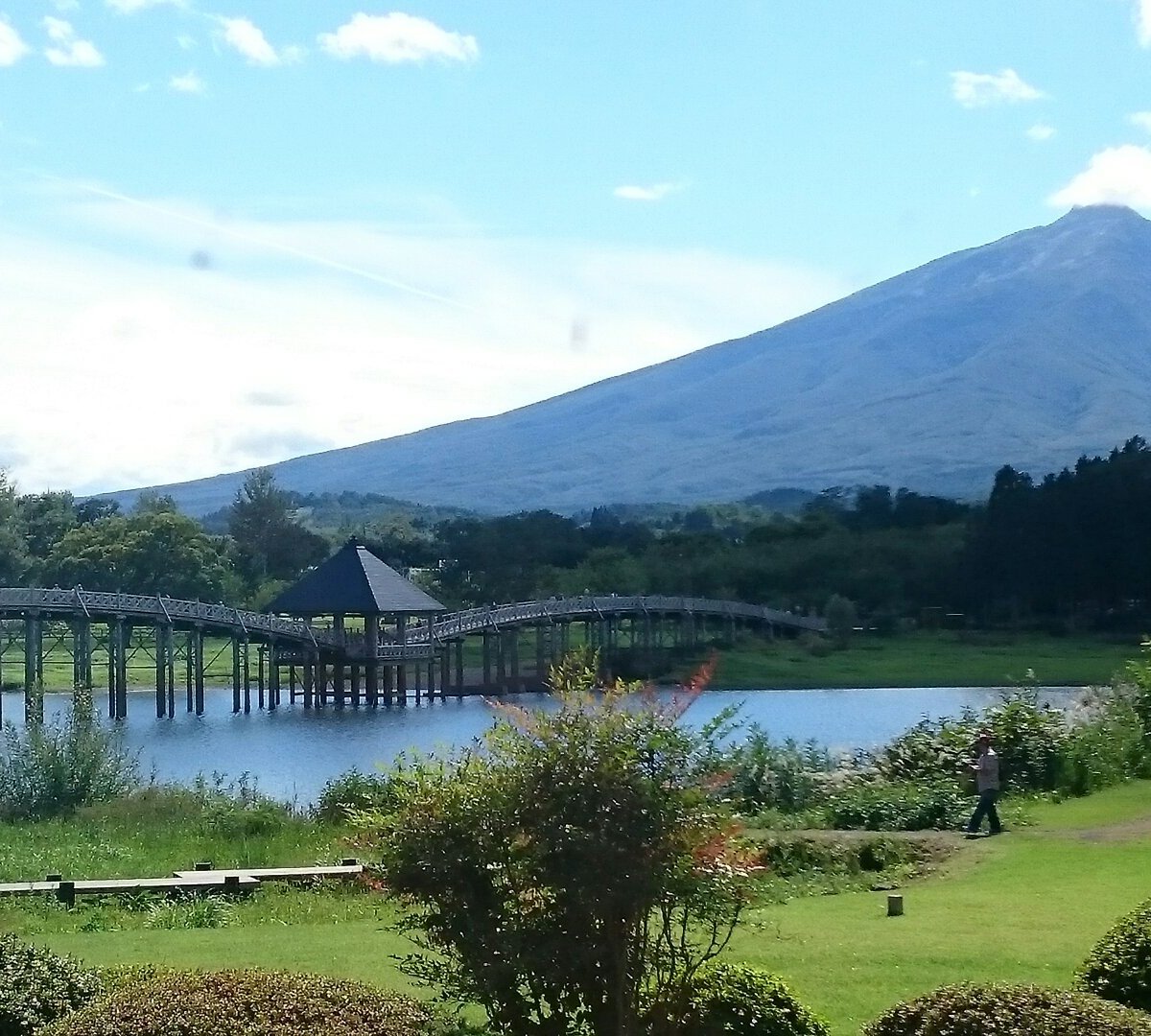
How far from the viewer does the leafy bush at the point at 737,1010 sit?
755cm

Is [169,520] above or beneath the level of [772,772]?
above

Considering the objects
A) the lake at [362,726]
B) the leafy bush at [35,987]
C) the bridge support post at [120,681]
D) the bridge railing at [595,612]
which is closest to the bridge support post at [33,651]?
the lake at [362,726]

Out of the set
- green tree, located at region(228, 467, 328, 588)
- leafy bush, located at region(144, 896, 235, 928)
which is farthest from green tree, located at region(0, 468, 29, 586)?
leafy bush, located at region(144, 896, 235, 928)

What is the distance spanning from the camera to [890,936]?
11266 millimetres

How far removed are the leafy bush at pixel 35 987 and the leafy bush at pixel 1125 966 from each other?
496 centimetres

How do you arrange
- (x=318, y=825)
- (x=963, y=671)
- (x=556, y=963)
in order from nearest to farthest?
1. (x=556, y=963)
2. (x=318, y=825)
3. (x=963, y=671)

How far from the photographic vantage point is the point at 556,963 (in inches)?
279

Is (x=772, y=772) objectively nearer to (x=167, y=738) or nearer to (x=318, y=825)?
(x=318, y=825)

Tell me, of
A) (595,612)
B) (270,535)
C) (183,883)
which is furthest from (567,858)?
(270,535)

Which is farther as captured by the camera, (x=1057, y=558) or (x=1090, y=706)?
(x=1057, y=558)

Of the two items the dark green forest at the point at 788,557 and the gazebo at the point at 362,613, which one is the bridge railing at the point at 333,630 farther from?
the dark green forest at the point at 788,557

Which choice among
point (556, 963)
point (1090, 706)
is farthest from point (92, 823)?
point (1090, 706)

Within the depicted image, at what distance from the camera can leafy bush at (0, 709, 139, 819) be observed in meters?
22.7

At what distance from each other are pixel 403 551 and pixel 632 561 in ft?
37.8
